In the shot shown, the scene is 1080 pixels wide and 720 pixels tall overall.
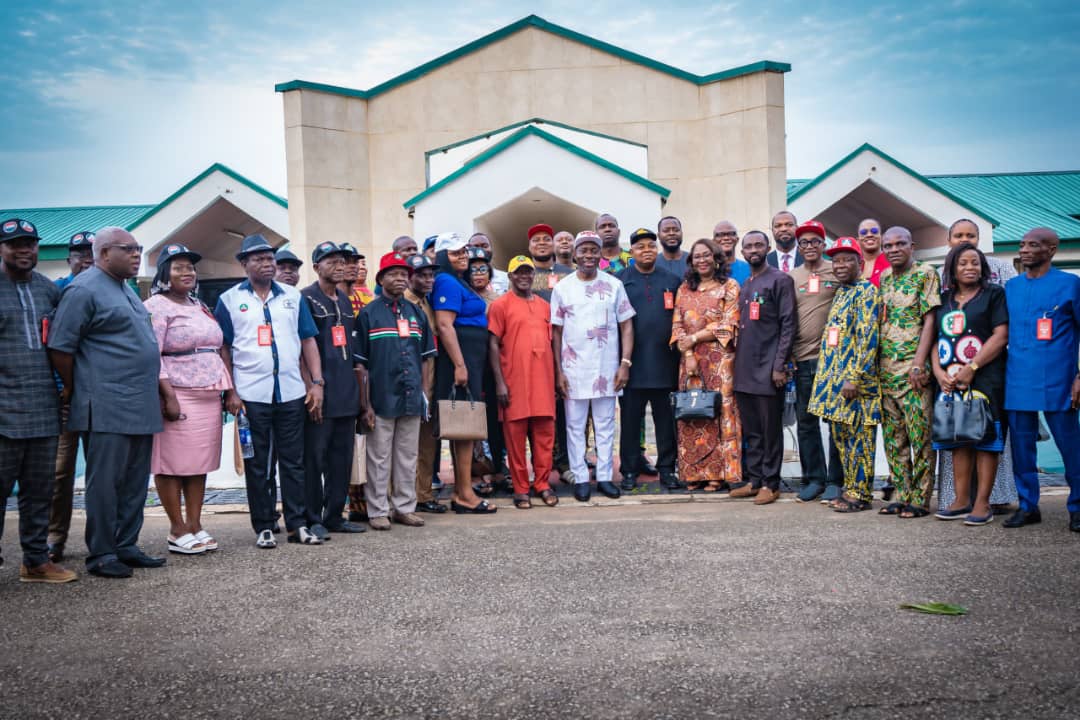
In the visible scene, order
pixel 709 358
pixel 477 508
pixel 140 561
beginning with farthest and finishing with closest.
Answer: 1. pixel 709 358
2. pixel 477 508
3. pixel 140 561

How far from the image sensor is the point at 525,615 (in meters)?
4.28

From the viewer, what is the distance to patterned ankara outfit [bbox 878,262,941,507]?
6457mm

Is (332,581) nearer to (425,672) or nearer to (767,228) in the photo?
(425,672)

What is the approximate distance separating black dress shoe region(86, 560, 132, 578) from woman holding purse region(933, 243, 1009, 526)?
5379mm

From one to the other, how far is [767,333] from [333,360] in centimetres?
349

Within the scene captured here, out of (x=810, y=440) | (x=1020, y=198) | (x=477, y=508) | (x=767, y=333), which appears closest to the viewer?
(x=477, y=508)

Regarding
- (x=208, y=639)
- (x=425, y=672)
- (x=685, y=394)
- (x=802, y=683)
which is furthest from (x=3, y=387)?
(x=685, y=394)

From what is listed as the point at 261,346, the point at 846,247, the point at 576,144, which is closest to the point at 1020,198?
the point at 576,144

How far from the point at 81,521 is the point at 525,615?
475 centimetres

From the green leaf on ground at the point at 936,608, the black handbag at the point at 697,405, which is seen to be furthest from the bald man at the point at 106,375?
the green leaf on ground at the point at 936,608

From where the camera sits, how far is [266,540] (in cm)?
585

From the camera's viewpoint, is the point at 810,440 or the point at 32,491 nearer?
the point at 32,491

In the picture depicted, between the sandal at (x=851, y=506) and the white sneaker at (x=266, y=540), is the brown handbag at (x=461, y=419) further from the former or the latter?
the sandal at (x=851, y=506)

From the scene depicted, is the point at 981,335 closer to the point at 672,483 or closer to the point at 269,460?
the point at 672,483
